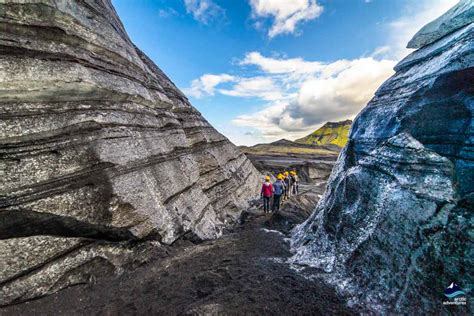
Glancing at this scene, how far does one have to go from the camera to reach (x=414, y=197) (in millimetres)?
6961

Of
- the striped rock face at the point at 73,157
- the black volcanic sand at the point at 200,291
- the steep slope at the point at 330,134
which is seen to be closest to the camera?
the black volcanic sand at the point at 200,291

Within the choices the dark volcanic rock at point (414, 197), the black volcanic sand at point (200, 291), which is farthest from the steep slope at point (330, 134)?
the black volcanic sand at point (200, 291)

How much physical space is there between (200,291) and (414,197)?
24.9ft

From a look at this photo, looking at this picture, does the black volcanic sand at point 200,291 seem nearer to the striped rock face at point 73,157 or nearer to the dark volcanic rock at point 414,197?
the striped rock face at point 73,157

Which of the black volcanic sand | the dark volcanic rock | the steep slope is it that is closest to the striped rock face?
the black volcanic sand

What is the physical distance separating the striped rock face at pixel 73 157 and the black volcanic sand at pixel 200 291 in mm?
753

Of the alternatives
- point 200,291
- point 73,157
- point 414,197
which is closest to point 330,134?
point 414,197

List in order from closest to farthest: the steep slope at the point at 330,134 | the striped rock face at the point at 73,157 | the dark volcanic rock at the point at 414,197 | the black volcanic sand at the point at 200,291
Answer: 1. the dark volcanic rock at the point at 414,197
2. the black volcanic sand at the point at 200,291
3. the striped rock face at the point at 73,157
4. the steep slope at the point at 330,134

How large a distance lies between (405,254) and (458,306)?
146 cm

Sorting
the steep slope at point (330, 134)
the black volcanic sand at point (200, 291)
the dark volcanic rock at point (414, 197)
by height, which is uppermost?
the steep slope at point (330, 134)

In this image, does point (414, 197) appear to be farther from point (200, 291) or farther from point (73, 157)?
point (73, 157)

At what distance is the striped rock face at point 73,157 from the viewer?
7082 mm

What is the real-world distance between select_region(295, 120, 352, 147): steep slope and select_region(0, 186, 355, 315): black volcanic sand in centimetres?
15550

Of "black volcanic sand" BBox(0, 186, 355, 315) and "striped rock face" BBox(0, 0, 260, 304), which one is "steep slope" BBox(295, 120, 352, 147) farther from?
"black volcanic sand" BBox(0, 186, 355, 315)
